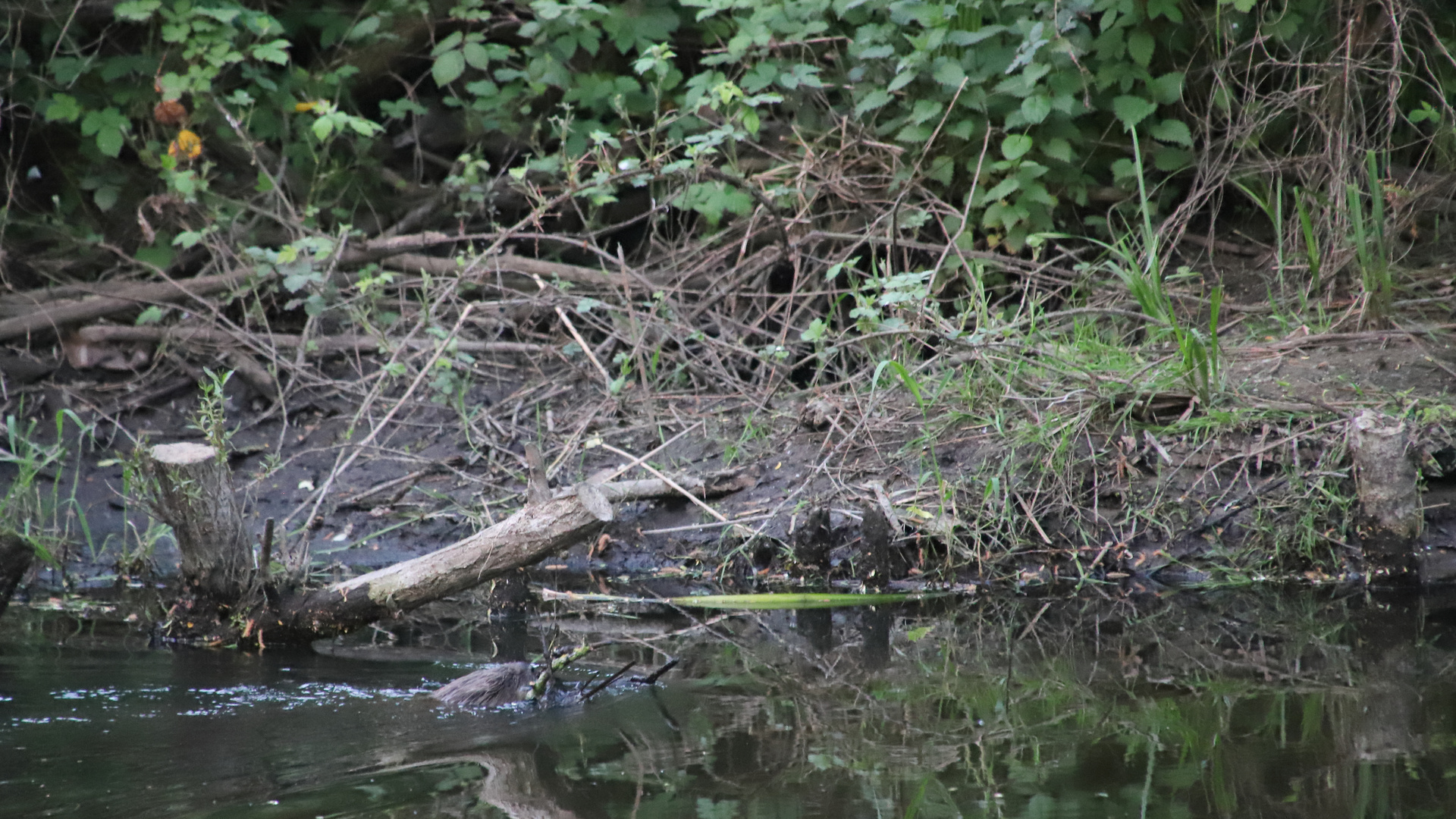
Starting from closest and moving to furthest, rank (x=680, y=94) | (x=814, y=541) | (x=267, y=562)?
1. (x=267, y=562)
2. (x=814, y=541)
3. (x=680, y=94)

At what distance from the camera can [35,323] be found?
539cm

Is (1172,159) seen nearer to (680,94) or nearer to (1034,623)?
(680,94)

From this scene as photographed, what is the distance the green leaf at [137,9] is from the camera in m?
5.28

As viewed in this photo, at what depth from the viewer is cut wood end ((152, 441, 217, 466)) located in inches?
126

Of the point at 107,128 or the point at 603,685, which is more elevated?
the point at 107,128

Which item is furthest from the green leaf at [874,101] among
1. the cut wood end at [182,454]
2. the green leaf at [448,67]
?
the cut wood end at [182,454]

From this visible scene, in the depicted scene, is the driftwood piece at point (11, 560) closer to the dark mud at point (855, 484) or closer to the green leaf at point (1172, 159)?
the dark mud at point (855, 484)

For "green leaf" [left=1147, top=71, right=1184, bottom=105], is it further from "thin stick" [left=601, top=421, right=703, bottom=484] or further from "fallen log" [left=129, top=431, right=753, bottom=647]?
"fallen log" [left=129, top=431, right=753, bottom=647]

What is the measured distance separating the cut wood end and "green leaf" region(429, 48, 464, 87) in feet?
8.61

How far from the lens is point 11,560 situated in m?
3.06

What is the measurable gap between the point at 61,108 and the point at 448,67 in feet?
5.71

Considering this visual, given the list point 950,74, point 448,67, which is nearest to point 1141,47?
point 950,74

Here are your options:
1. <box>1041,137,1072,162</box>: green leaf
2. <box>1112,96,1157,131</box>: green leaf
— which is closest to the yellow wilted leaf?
<box>1041,137,1072,162</box>: green leaf

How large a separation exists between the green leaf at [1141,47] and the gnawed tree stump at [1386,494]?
1.92 metres
